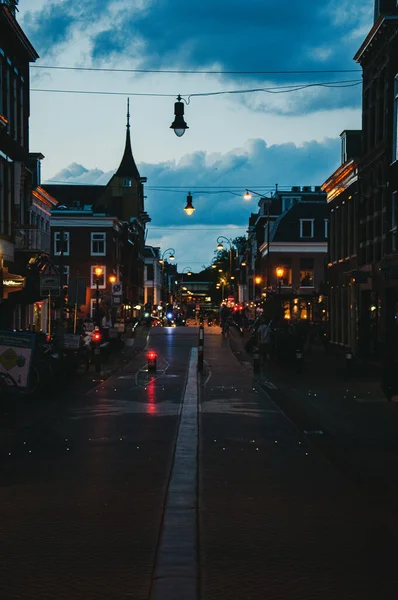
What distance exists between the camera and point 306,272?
291 ft

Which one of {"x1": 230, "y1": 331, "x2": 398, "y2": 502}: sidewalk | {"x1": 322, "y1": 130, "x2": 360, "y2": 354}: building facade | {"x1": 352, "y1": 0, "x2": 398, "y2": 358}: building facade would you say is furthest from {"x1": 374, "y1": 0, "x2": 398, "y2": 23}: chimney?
{"x1": 230, "y1": 331, "x2": 398, "y2": 502}: sidewalk

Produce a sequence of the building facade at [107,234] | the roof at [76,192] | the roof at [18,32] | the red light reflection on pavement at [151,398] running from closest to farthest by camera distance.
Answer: the red light reflection on pavement at [151,398] → the roof at [18,32] → the building facade at [107,234] → the roof at [76,192]

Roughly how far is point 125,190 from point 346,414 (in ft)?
338

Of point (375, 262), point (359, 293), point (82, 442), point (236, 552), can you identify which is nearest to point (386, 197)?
point (375, 262)

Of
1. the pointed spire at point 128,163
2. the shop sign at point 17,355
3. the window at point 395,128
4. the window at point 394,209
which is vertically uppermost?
the pointed spire at point 128,163

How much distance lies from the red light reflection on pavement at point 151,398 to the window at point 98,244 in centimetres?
6674

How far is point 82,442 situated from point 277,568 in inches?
288

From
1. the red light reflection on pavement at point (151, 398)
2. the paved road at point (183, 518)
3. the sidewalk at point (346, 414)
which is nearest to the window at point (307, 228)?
the sidewalk at point (346, 414)

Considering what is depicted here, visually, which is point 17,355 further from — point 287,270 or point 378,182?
point 287,270

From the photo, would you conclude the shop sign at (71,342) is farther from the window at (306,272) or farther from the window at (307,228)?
the window at (307,228)

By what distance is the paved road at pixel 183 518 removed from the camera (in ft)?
21.5

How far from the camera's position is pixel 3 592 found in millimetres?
6301

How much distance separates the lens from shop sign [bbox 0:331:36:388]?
18828mm

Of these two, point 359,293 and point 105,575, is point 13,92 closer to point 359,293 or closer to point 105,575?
point 359,293
